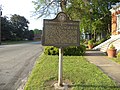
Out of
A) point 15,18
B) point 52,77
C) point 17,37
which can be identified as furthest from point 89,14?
point 15,18

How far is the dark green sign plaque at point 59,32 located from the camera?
805 cm

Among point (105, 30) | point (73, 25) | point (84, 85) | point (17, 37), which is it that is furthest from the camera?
point (17, 37)

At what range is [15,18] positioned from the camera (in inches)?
3369

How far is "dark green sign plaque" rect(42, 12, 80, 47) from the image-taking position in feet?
26.4

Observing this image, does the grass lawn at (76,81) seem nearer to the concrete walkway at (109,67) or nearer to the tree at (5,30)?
the concrete walkway at (109,67)

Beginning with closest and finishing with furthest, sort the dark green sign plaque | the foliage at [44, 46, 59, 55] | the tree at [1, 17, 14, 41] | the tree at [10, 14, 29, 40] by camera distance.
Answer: the dark green sign plaque < the foliage at [44, 46, 59, 55] < the tree at [1, 17, 14, 41] < the tree at [10, 14, 29, 40]

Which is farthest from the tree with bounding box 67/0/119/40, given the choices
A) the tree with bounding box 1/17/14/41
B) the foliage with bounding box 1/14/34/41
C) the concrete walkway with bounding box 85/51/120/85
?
the foliage with bounding box 1/14/34/41

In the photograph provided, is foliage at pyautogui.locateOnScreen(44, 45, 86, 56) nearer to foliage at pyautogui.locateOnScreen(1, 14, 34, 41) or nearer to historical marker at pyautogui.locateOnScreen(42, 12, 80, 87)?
historical marker at pyautogui.locateOnScreen(42, 12, 80, 87)

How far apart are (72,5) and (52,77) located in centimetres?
2328

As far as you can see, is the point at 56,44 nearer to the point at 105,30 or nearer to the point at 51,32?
the point at 51,32

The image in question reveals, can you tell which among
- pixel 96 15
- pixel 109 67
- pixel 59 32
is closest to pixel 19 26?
pixel 96 15

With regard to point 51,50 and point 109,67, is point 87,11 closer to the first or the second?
point 51,50

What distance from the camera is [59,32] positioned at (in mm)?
8117

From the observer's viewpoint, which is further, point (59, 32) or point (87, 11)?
point (87, 11)
